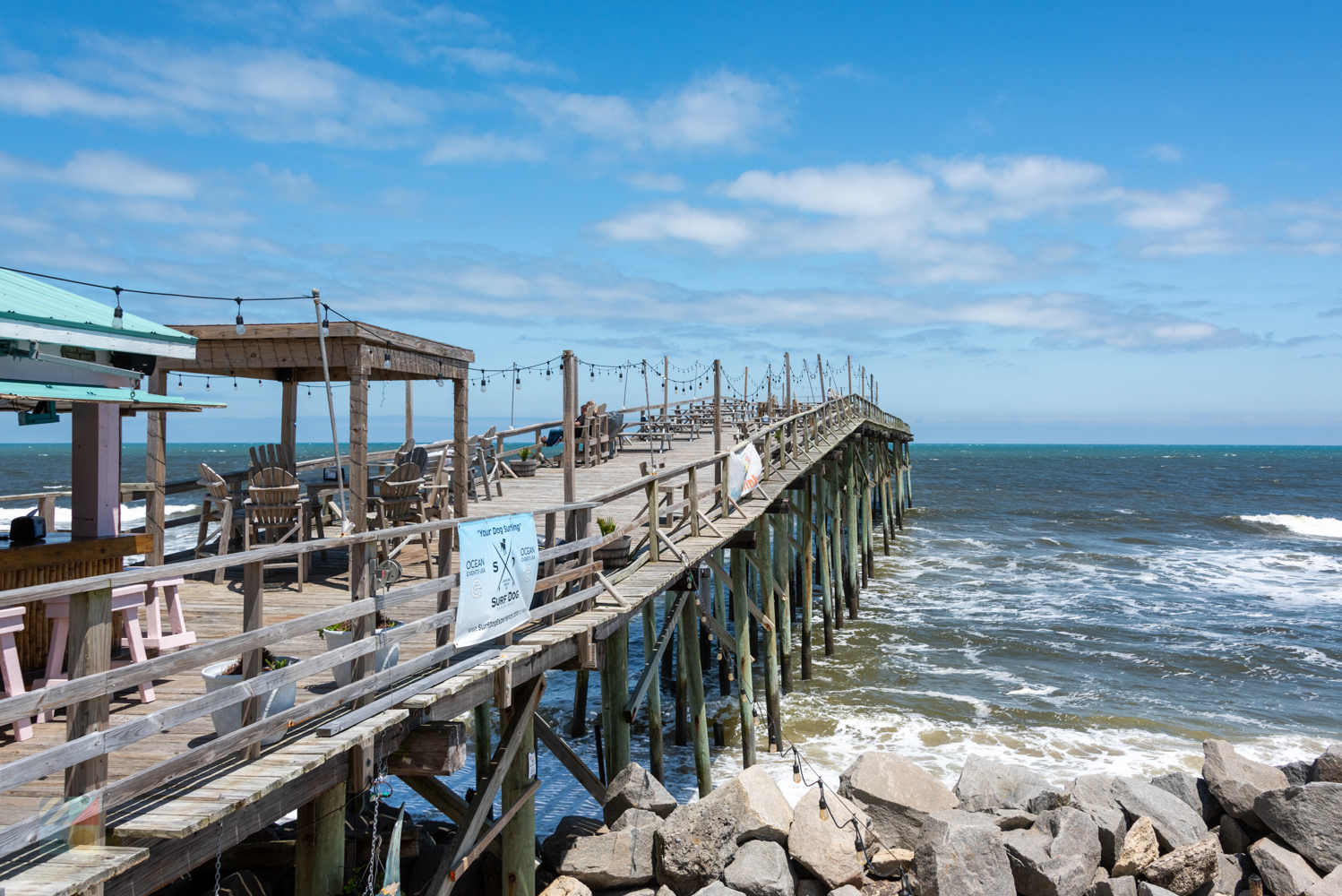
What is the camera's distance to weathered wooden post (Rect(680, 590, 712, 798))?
33.1 feet

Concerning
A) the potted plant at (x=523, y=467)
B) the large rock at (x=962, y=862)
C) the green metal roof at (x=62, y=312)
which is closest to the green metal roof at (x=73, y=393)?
the green metal roof at (x=62, y=312)

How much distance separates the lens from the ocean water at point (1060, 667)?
1184cm

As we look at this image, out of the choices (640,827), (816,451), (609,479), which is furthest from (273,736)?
(816,451)

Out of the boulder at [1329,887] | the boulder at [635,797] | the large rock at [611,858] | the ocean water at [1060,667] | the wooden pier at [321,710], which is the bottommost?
the ocean water at [1060,667]

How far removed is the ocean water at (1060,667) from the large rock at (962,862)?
9.89ft

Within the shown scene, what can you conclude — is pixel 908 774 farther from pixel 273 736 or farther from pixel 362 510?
pixel 273 736

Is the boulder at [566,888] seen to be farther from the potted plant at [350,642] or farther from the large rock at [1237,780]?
the large rock at [1237,780]

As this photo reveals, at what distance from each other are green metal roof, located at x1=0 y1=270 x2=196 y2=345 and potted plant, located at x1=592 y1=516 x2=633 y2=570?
153 inches

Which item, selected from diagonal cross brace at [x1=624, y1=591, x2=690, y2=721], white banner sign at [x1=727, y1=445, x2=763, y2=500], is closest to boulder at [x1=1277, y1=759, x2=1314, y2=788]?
diagonal cross brace at [x1=624, y1=591, x2=690, y2=721]

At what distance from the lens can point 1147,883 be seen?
730cm

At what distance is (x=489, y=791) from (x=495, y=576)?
1.44 meters

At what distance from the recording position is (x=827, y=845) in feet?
23.8

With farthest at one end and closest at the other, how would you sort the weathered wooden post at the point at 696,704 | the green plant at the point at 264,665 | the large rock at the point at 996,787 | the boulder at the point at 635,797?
the weathered wooden post at the point at 696,704
the large rock at the point at 996,787
the boulder at the point at 635,797
the green plant at the point at 264,665

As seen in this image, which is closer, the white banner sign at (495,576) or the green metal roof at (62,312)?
the green metal roof at (62,312)
